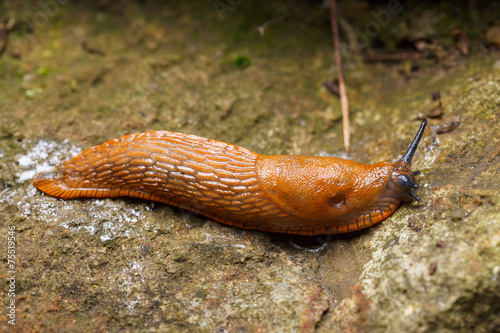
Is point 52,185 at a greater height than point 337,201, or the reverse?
point 337,201

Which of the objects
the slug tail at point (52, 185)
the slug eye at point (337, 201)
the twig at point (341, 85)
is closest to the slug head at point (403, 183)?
the slug eye at point (337, 201)

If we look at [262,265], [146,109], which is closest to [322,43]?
[146,109]

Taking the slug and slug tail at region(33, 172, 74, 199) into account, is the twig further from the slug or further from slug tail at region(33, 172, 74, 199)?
slug tail at region(33, 172, 74, 199)

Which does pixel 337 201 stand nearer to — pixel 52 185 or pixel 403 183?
pixel 403 183

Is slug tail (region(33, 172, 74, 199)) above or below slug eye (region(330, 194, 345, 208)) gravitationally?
below

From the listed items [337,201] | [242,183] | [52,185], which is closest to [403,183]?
[337,201]

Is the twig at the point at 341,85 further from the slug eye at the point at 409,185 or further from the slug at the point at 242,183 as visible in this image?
the slug eye at the point at 409,185

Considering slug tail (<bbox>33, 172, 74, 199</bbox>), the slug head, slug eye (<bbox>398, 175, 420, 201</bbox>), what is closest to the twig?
the slug head

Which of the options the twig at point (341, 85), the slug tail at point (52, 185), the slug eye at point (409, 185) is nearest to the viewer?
the slug eye at point (409, 185)
